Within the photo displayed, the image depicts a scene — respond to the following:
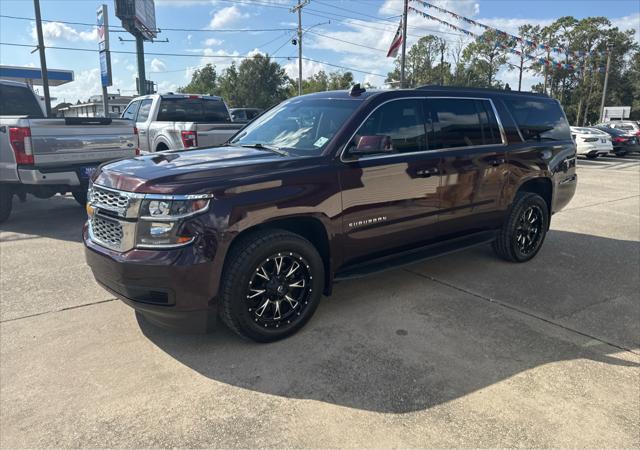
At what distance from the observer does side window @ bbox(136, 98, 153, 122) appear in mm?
9586

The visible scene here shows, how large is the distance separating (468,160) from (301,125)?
1697 mm

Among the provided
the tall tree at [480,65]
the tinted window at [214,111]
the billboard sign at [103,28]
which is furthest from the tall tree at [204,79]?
the tinted window at [214,111]

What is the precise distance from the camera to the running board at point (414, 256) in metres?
3.81

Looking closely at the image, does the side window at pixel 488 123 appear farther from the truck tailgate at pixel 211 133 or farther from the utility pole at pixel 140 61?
the utility pole at pixel 140 61

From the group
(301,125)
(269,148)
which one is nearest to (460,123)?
(301,125)

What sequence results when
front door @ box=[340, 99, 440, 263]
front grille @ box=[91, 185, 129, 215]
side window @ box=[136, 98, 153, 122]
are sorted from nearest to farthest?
front grille @ box=[91, 185, 129, 215] < front door @ box=[340, 99, 440, 263] < side window @ box=[136, 98, 153, 122]

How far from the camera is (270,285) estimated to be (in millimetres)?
3279

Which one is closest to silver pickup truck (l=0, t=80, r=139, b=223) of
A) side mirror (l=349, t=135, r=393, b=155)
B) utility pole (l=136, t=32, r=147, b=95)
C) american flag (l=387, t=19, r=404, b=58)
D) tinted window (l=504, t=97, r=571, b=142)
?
side mirror (l=349, t=135, r=393, b=155)

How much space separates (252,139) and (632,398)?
11.6 feet

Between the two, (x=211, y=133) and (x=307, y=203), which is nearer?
(x=307, y=203)

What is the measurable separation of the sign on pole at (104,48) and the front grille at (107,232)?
76.2 ft

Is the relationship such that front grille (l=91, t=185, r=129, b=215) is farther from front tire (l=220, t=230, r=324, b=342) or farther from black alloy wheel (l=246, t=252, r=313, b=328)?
black alloy wheel (l=246, t=252, r=313, b=328)

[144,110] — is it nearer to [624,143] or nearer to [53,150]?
[53,150]

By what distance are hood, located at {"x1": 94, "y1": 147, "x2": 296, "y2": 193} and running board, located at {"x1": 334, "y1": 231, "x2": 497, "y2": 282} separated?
42.9 inches
